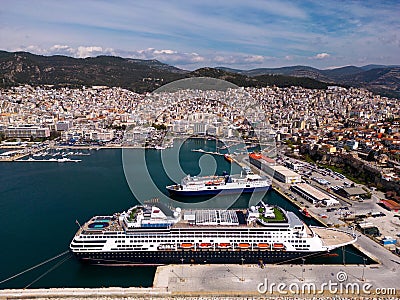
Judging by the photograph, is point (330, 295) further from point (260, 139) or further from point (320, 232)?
point (260, 139)

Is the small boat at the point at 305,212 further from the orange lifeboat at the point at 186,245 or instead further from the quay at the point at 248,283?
the orange lifeboat at the point at 186,245

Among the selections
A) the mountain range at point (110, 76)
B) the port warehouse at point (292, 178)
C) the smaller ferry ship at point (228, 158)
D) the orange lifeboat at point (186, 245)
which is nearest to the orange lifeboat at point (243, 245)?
the orange lifeboat at point (186, 245)

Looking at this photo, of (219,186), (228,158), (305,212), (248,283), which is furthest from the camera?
(228,158)

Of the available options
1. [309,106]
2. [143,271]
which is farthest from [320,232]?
[309,106]

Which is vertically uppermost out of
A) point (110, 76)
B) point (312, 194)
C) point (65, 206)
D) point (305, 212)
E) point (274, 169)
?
point (110, 76)

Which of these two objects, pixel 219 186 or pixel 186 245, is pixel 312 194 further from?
pixel 186 245

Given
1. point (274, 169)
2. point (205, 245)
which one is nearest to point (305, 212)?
point (205, 245)

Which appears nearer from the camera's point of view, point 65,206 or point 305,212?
point 305,212
